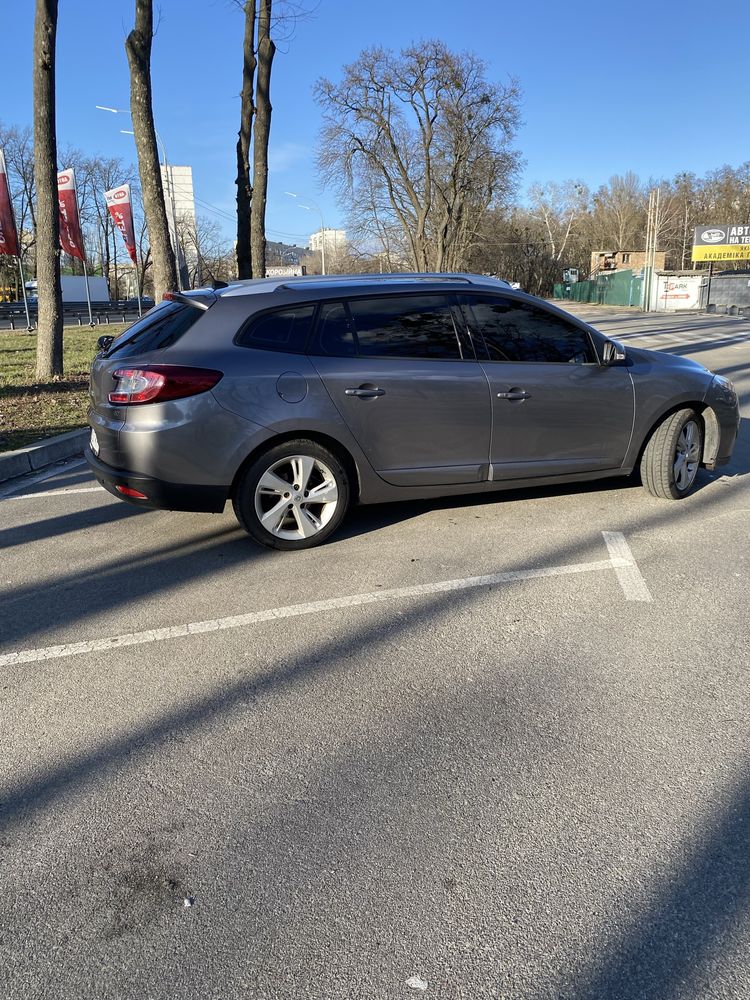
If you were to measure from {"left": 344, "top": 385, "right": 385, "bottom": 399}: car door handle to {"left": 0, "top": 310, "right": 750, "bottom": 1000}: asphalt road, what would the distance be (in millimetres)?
971

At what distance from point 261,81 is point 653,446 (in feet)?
59.0

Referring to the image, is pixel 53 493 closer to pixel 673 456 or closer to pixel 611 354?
pixel 611 354

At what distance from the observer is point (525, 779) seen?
8.52 ft

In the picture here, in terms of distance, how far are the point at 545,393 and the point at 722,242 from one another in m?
50.3

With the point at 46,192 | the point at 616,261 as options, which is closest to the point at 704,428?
the point at 46,192

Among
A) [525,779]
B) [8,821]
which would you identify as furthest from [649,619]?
[8,821]

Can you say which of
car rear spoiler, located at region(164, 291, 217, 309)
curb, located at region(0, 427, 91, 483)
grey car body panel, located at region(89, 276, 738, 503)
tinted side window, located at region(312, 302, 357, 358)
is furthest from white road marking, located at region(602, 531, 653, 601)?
curb, located at region(0, 427, 91, 483)

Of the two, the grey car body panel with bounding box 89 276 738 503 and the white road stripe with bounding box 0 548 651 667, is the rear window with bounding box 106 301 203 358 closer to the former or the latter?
the grey car body panel with bounding box 89 276 738 503

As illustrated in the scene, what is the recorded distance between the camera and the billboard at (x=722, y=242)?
48188mm

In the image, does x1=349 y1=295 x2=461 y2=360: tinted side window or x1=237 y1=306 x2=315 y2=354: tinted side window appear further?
x1=349 y1=295 x2=461 y2=360: tinted side window

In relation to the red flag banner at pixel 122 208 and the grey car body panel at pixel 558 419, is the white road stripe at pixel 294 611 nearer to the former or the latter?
the grey car body panel at pixel 558 419

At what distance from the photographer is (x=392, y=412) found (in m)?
4.82

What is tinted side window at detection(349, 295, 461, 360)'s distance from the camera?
487 centimetres

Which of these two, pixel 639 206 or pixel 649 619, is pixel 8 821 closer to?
pixel 649 619
